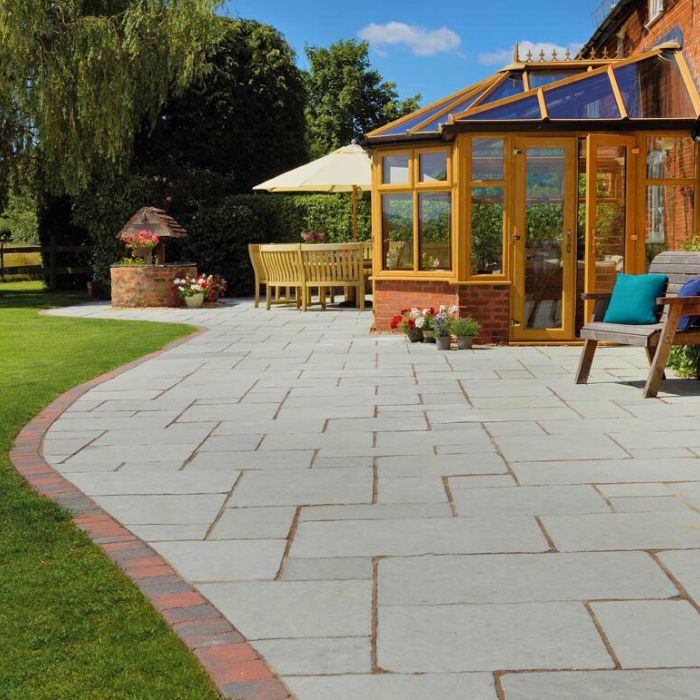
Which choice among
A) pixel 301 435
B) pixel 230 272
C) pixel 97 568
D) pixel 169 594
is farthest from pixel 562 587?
pixel 230 272

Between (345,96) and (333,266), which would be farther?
(345,96)

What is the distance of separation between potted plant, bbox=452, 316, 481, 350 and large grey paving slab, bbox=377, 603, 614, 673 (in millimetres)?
6923

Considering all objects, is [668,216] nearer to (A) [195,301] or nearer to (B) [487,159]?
(B) [487,159]

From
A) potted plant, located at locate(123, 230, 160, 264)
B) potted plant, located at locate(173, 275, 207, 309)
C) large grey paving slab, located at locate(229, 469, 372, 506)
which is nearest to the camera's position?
large grey paving slab, located at locate(229, 469, 372, 506)

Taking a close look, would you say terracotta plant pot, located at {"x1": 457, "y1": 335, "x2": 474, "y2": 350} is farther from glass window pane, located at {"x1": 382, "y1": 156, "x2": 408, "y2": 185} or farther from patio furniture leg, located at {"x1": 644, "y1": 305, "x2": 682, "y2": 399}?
patio furniture leg, located at {"x1": 644, "y1": 305, "x2": 682, "y2": 399}

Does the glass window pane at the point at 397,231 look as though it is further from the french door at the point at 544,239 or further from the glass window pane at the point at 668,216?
the glass window pane at the point at 668,216

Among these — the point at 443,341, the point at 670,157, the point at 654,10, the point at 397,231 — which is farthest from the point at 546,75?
the point at 443,341

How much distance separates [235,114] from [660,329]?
16.2m

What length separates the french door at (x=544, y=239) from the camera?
9.91 meters

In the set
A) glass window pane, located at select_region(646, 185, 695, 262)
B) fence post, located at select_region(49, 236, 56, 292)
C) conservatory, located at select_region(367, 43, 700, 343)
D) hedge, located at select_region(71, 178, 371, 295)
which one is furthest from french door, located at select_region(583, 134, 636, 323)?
fence post, located at select_region(49, 236, 56, 292)

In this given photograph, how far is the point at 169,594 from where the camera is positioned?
10.5 ft

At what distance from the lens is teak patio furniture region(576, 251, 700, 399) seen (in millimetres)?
6758

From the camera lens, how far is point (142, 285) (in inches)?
641

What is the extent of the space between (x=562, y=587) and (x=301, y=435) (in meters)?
2.80
